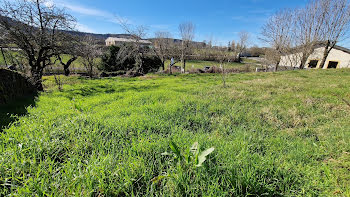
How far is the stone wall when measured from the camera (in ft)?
15.2

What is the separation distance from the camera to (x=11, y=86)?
205 inches

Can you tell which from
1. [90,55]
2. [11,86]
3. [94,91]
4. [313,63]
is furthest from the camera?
[313,63]

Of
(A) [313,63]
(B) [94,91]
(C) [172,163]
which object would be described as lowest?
(B) [94,91]

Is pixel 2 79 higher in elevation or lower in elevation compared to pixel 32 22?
lower

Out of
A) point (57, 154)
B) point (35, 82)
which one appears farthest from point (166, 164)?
point (35, 82)

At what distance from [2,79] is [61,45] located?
3616mm

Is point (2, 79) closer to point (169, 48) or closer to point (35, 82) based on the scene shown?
point (35, 82)

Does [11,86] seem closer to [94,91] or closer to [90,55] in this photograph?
[94,91]

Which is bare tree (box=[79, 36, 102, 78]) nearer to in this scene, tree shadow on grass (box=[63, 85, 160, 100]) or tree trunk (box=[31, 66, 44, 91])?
tree trunk (box=[31, 66, 44, 91])

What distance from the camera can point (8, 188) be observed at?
1232 mm

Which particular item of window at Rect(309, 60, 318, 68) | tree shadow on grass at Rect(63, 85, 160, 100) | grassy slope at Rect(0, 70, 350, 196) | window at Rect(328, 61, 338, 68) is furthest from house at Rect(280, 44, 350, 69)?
grassy slope at Rect(0, 70, 350, 196)

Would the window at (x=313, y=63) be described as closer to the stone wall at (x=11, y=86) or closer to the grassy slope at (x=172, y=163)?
the grassy slope at (x=172, y=163)

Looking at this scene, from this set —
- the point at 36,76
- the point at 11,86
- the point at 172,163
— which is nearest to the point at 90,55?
the point at 36,76

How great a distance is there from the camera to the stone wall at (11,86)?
4.63 metres
